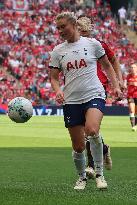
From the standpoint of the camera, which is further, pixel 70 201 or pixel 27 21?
pixel 27 21

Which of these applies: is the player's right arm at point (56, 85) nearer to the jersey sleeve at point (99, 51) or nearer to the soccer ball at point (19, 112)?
the jersey sleeve at point (99, 51)

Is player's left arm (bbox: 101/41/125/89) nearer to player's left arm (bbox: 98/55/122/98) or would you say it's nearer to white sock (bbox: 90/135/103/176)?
player's left arm (bbox: 98/55/122/98)

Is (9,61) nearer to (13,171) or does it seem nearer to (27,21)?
(27,21)

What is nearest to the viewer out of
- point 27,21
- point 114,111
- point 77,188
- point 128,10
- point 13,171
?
point 77,188

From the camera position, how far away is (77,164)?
10.1m

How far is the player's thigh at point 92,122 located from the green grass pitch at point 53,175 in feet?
2.53

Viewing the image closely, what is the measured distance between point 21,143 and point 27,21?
29.2m

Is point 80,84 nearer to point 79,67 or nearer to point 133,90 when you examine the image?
point 79,67

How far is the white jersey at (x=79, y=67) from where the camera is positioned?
9.79 m

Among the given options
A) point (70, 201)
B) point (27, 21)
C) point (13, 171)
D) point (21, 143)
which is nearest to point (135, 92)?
point (21, 143)

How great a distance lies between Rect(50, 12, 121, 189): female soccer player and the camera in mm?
9688

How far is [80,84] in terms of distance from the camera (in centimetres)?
982

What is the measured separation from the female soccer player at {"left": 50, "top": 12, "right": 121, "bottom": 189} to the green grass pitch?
521 millimetres

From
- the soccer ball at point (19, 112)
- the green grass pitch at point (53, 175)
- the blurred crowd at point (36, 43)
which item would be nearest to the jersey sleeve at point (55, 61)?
the soccer ball at point (19, 112)
